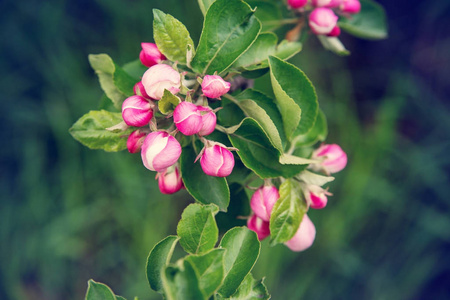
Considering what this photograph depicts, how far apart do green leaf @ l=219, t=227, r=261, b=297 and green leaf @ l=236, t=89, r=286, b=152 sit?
15 centimetres

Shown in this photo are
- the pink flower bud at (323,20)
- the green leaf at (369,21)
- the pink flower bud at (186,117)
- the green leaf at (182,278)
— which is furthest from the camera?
the green leaf at (369,21)

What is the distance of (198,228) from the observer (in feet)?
2.04

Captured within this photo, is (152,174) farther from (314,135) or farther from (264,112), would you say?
(264,112)

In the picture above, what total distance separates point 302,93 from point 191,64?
195 millimetres

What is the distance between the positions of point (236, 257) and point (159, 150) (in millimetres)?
213

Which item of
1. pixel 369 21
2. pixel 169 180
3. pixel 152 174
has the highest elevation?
pixel 369 21

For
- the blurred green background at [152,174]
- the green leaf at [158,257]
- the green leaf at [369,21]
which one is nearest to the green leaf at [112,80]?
the green leaf at [158,257]

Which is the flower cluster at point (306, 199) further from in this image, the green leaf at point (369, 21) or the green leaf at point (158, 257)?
the green leaf at point (369, 21)

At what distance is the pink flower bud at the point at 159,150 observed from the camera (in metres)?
0.61

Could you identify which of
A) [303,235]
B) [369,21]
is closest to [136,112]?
[303,235]

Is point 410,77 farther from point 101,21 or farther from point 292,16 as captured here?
point 101,21

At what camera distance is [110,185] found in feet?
5.95

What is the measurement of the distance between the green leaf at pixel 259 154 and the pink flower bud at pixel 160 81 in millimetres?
128

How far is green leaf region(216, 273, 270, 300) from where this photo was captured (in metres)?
0.68
